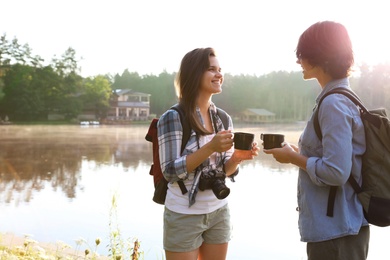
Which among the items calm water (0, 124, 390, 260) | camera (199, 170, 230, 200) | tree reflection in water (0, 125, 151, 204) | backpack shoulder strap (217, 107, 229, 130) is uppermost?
backpack shoulder strap (217, 107, 229, 130)

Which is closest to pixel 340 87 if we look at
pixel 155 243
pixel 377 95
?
pixel 155 243

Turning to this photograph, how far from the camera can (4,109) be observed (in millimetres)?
42312

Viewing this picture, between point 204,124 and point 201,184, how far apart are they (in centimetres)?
25

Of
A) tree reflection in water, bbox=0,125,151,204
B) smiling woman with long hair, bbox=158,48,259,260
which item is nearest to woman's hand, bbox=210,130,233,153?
smiling woman with long hair, bbox=158,48,259,260

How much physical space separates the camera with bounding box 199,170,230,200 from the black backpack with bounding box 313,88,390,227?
44 cm

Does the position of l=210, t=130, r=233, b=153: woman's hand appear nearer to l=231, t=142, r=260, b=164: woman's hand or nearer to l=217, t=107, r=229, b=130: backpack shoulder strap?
l=231, t=142, r=260, b=164: woman's hand

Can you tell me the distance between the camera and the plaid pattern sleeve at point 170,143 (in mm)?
1726

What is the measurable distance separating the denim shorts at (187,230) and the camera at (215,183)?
11 cm

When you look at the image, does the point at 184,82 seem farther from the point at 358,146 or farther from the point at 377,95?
the point at 377,95

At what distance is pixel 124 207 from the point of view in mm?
7094

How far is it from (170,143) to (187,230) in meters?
0.34

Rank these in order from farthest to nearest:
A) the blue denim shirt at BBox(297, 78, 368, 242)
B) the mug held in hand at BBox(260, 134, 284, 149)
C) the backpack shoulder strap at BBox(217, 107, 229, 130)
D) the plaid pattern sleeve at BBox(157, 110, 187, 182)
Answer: the backpack shoulder strap at BBox(217, 107, 229, 130) < the plaid pattern sleeve at BBox(157, 110, 187, 182) < the mug held in hand at BBox(260, 134, 284, 149) < the blue denim shirt at BBox(297, 78, 368, 242)

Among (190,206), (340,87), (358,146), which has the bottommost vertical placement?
(190,206)

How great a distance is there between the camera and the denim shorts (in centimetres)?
173
